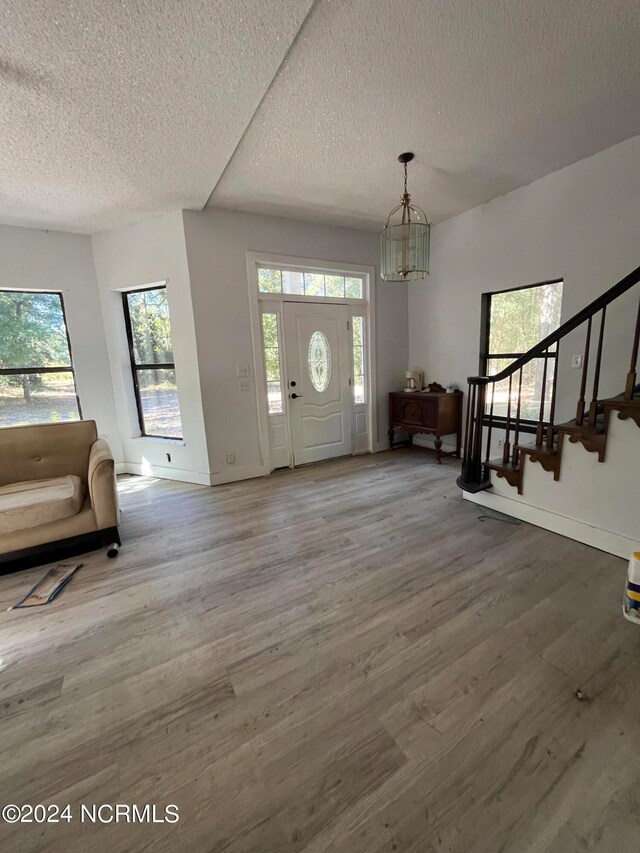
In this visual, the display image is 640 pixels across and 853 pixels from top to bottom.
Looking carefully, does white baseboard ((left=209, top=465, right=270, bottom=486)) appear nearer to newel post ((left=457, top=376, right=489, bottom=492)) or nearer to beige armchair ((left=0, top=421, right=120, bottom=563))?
beige armchair ((left=0, top=421, right=120, bottom=563))

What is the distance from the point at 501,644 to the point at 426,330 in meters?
3.74

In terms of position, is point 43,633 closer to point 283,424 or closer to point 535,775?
point 535,775

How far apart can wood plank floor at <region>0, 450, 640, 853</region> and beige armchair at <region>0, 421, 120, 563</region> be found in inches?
8.2

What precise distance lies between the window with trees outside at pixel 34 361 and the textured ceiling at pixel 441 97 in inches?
89.3

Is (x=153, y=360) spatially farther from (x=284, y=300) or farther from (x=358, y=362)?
(x=358, y=362)

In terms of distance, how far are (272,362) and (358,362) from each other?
1.19 metres

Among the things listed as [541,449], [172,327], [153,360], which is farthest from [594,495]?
[153,360]

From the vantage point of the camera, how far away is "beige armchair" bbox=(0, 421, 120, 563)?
2.19 meters

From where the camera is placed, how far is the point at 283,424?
4051 mm

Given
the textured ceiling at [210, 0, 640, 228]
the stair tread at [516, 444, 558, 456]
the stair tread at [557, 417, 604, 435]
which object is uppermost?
the textured ceiling at [210, 0, 640, 228]

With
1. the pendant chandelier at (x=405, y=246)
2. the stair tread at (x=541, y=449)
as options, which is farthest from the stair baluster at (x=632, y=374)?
the pendant chandelier at (x=405, y=246)

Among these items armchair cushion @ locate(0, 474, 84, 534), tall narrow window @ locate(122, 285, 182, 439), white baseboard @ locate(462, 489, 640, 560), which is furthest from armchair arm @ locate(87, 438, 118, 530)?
white baseboard @ locate(462, 489, 640, 560)

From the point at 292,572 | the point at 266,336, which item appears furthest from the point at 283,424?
the point at 292,572

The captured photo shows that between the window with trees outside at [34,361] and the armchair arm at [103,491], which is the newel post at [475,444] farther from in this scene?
the window with trees outside at [34,361]
